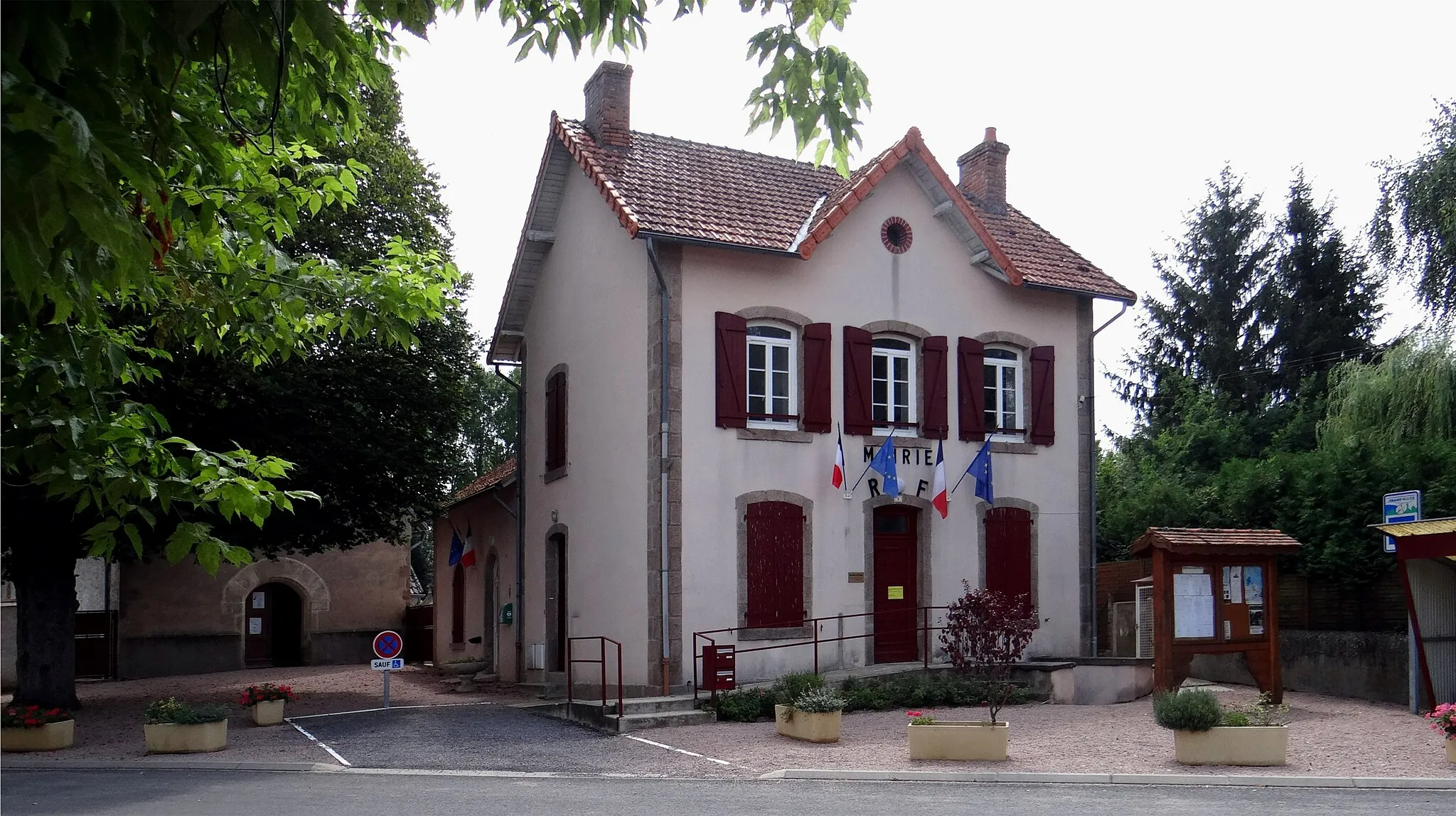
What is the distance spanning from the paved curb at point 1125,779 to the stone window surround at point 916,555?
6936mm

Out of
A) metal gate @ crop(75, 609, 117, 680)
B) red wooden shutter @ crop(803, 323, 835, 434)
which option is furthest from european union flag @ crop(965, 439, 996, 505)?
metal gate @ crop(75, 609, 117, 680)

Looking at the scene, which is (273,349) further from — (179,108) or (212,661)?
(212,661)

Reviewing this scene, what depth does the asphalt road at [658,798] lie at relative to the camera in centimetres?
992

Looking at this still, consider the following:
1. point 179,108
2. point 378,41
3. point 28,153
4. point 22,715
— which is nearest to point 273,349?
point 378,41

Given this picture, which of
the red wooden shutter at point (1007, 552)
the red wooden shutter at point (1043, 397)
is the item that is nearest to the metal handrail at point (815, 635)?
the red wooden shutter at point (1007, 552)

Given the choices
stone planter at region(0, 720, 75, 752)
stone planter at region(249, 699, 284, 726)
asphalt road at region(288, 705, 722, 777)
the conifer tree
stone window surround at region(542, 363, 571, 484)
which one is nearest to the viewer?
asphalt road at region(288, 705, 722, 777)

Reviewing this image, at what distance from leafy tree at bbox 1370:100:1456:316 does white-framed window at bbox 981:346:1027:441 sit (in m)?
12.7

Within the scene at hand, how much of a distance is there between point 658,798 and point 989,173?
15.1 m

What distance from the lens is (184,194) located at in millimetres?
6121

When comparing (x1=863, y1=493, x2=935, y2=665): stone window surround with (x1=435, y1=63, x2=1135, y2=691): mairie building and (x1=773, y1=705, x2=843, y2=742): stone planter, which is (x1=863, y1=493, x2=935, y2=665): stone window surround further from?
(x1=773, y1=705, x2=843, y2=742): stone planter

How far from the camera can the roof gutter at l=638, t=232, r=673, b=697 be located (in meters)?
17.5

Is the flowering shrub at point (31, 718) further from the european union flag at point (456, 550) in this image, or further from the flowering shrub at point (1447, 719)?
the flowering shrub at point (1447, 719)

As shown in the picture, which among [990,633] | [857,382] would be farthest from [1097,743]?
[857,382]

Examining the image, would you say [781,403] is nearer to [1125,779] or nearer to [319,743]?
[319,743]
